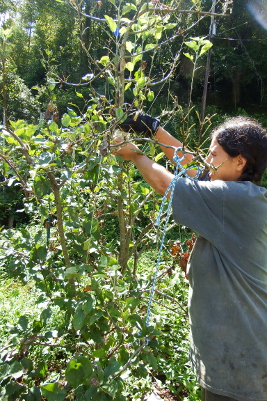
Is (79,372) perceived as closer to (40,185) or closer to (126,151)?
(40,185)

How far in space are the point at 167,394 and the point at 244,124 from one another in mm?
1734

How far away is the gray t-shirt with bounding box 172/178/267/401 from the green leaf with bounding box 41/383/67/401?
Result: 505mm

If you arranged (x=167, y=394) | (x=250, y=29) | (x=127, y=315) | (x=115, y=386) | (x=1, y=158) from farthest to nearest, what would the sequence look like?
(x=250, y=29)
(x=167, y=394)
(x=1, y=158)
(x=127, y=315)
(x=115, y=386)

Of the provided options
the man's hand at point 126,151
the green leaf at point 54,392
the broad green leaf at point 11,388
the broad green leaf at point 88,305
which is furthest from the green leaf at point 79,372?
the man's hand at point 126,151

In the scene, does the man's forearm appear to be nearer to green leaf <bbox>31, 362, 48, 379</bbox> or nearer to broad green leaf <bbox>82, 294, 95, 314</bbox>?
broad green leaf <bbox>82, 294, 95, 314</bbox>

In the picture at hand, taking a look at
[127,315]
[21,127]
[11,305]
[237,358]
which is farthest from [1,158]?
[11,305]

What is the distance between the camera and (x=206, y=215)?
41.1 inches

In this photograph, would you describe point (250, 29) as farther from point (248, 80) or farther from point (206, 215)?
point (206, 215)

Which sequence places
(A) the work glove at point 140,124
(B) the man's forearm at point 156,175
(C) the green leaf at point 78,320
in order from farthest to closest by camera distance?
(A) the work glove at point 140,124, (B) the man's forearm at point 156,175, (C) the green leaf at point 78,320

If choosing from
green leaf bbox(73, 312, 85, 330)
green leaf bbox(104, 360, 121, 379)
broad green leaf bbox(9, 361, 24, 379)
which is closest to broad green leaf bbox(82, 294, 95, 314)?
green leaf bbox(73, 312, 85, 330)

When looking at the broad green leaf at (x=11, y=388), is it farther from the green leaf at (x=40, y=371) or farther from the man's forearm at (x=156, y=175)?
the man's forearm at (x=156, y=175)

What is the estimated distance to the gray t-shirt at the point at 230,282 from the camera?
3.41 feet

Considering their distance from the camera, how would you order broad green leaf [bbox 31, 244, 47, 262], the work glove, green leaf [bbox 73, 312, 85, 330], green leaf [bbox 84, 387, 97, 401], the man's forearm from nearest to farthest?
1. green leaf [bbox 84, 387, 97, 401]
2. green leaf [bbox 73, 312, 85, 330]
3. the man's forearm
4. broad green leaf [bbox 31, 244, 47, 262]
5. the work glove

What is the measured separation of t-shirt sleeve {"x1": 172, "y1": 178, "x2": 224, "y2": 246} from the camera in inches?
40.7
